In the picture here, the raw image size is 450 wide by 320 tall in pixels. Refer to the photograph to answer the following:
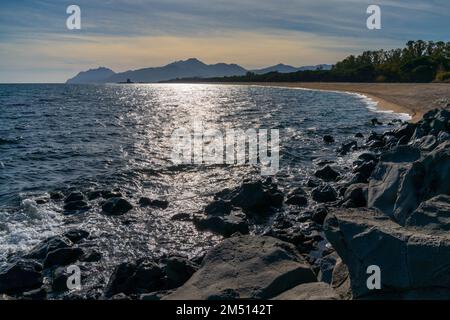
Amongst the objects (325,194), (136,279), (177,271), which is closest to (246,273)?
(177,271)

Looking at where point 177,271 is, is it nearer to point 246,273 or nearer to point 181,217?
point 246,273

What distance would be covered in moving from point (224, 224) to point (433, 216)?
7936 millimetres

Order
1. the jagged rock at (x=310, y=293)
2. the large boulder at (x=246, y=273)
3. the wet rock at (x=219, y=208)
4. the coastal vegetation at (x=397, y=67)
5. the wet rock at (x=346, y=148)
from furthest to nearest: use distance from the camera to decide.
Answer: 1. the coastal vegetation at (x=397, y=67)
2. the wet rock at (x=346, y=148)
3. the wet rock at (x=219, y=208)
4. the large boulder at (x=246, y=273)
5. the jagged rock at (x=310, y=293)

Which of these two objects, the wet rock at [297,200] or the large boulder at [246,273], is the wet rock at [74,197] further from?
the large boulder at [246,273]

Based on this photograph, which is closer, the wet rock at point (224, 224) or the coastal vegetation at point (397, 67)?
the wet rock at point (224, 224)

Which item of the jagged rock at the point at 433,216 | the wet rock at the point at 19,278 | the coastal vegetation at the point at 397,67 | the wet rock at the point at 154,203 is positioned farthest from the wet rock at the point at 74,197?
the coastal vegetation at the point at 397,67

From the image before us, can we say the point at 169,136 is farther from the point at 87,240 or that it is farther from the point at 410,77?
the point at 410,77

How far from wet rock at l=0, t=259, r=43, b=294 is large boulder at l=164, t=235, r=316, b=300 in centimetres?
532

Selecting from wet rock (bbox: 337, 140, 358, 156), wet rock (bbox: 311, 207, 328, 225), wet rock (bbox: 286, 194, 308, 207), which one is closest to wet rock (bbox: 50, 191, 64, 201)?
wet rock (bbox: 286, 194, 308, 207)

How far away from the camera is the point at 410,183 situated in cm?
1045

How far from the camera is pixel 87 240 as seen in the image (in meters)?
14.1

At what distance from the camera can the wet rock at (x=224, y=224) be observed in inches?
573

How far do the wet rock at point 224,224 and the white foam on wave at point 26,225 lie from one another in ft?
17.4
